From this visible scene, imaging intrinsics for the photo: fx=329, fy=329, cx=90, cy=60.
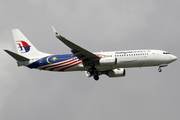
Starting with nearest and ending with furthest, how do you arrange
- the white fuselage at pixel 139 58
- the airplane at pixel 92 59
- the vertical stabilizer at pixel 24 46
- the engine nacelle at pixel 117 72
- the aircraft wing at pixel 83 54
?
1. the aircraft wing at pixel 83 54
2. the airplane at pixel 92 59
3. the white fuselage at pixel 139 58
4. the vertical stabilizer at pixel 24 46
5. the engine nacelle at pixel 117 72

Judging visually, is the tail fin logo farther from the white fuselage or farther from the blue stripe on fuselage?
the white fuselage

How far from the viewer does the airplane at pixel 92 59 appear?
53.4 metres

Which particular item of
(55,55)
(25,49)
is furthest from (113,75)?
(25,49)

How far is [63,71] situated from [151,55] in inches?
596

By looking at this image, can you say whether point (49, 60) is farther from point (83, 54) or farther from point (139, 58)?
point (139, 58)

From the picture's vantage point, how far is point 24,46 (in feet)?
195

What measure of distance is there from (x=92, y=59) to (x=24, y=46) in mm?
13475

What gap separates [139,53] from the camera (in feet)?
178

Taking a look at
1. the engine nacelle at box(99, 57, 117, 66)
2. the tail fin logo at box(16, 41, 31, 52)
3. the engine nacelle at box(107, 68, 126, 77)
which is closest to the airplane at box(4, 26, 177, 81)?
the engine nacelle at box(99, 57, 117, 66)

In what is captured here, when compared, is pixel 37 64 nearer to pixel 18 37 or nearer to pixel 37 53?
pixel 37 53

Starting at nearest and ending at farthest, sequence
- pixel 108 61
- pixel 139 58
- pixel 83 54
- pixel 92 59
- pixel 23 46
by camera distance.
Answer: pixel 108 61, pixel 83 54, pixel 139 58, pixel 92 59, pixel 23 46

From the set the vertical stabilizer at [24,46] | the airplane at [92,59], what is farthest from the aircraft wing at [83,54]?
the vertical stabilizer at [24,46]

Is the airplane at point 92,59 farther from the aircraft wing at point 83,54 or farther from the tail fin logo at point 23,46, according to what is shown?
the tail fin logo at point 23,46

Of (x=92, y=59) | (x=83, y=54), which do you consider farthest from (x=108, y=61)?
(x=83, y=54)
